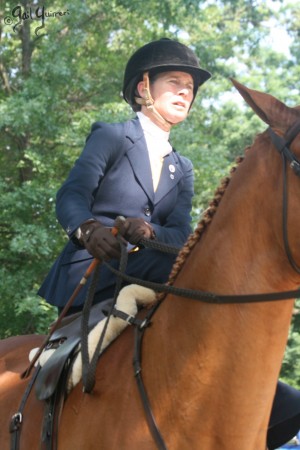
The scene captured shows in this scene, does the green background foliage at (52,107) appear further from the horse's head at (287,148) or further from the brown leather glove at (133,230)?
the horse's head at (287,148)

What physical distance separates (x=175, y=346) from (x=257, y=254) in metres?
0.59

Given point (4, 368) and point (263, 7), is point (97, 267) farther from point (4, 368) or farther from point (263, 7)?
point (263, 7)

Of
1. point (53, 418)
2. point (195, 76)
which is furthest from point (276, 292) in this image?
point (195, 76)

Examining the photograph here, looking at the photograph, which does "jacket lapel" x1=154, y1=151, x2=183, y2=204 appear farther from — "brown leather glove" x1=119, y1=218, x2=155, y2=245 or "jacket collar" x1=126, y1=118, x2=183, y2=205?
"brown leather glove" x1=119, y1=218, x2=155, y2=245

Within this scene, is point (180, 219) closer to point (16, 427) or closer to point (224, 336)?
point (224, 336)

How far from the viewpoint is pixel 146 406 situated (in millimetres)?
3242

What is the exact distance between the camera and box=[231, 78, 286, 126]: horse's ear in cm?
298

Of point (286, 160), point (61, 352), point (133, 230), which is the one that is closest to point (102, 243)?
point (133, 230)

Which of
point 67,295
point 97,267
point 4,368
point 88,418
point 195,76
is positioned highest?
point 195,76

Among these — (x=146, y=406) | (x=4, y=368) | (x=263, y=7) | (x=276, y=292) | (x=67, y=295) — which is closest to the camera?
(x=276, y=292)

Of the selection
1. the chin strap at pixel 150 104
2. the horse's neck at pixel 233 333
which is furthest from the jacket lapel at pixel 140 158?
the horse's neck at pixel 233 333

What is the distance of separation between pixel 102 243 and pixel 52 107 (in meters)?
9.41

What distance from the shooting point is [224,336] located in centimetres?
309

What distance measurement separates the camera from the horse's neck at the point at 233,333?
3.01 meters
